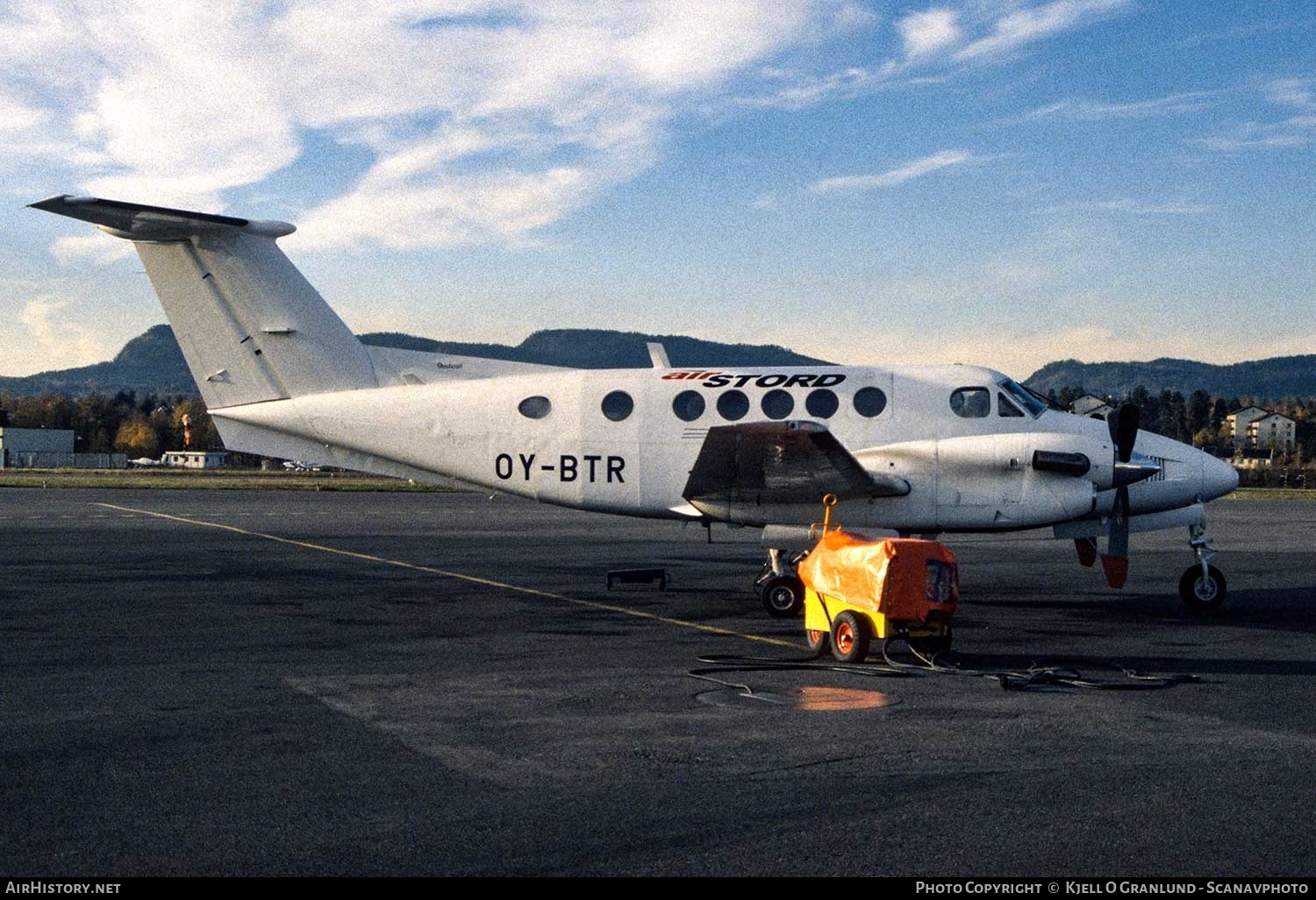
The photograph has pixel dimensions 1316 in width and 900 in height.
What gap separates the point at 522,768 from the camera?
7.18 metres

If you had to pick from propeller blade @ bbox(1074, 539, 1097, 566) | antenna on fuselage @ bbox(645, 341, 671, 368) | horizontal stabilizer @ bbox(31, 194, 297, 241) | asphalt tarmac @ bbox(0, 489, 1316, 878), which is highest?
horizontal stabilizer @ bbox(31, 194, 297, 241)

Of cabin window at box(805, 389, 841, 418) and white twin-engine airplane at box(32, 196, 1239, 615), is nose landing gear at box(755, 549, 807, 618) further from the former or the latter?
cabin window at box(805, 389, 841, 418)

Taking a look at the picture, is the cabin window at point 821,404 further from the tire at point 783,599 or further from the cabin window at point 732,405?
the tire at point 783,599

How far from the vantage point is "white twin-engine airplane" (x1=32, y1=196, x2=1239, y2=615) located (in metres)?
15.4

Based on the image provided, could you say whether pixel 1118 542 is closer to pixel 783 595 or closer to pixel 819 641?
pixel 783 595

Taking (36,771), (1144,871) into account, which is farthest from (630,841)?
(36,771)

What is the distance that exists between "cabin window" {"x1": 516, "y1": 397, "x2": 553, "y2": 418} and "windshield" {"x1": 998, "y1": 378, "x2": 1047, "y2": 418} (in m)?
6.84

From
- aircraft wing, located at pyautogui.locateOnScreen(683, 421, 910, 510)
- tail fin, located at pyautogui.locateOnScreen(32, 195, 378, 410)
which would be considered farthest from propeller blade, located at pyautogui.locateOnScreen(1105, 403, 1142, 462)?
tail fin, located at pyautogui.locateOnScreen(32, 195, 378, 410)

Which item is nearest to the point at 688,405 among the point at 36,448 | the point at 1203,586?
the point at 1203,586

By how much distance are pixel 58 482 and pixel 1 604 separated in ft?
181

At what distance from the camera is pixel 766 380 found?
16.9 meters

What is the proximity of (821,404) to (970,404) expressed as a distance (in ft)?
7.14

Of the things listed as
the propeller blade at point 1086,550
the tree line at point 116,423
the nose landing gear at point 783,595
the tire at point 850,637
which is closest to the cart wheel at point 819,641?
the tire at point 850,637

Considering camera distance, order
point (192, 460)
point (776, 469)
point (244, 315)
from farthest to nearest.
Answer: point (192, 460)
point (244, 315)
point (776, 469)
